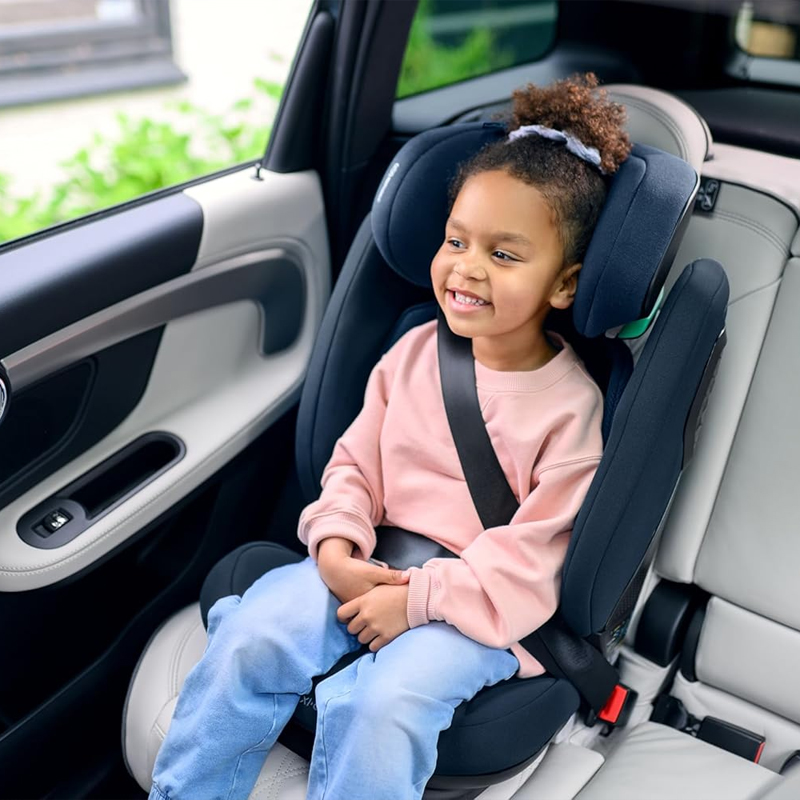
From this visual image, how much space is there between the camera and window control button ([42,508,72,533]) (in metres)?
1.50

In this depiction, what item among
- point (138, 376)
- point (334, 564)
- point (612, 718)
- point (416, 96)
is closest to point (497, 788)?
point (612, 718)

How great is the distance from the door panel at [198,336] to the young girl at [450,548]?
0.29 meters

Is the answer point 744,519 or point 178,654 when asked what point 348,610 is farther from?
point 744,519

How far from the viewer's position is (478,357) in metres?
1.50

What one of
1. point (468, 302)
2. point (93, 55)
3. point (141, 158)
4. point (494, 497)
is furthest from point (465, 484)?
point (93, 55)

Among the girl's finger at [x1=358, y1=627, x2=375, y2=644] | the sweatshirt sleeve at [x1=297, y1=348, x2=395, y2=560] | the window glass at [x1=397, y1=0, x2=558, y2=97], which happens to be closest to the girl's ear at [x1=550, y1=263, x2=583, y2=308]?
the sweatshirt sleeve at [x1=297, y1=348, x2=395, y2=560]

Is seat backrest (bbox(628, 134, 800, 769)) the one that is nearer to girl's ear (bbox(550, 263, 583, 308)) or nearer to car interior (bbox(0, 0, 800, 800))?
car interior (bbox(0, 0, 800, 800))

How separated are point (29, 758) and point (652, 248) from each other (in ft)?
4.16

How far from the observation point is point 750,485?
1.49 m

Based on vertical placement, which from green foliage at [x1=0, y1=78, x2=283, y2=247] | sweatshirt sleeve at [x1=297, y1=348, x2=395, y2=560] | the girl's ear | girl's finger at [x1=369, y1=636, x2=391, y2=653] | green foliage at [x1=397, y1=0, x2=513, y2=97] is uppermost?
green foliage at [x1=397, y1=0, x2=513, y2=97]

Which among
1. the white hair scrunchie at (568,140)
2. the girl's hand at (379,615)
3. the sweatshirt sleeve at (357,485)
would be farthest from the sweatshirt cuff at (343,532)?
the white hair scrunchie at (568,140)

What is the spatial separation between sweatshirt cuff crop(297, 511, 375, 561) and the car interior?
5.6 inches

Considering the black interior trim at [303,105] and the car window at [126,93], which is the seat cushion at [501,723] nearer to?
the black interior trim at [303,105]

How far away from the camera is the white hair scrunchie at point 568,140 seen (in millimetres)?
1336
